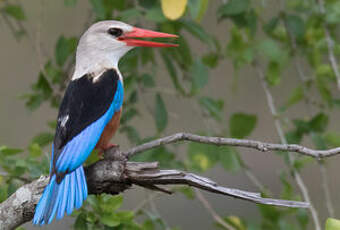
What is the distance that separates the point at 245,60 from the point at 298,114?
120 inches

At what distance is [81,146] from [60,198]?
9.8 inches

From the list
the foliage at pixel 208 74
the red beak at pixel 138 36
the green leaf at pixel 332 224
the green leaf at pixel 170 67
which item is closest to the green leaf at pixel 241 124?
the foliage at pixel 208 74

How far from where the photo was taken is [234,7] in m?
3.89

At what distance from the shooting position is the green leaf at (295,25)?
13.7 ft

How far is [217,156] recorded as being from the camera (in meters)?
3.82

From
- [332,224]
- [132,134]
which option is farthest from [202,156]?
[332,224]

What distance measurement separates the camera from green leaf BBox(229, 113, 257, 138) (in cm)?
377

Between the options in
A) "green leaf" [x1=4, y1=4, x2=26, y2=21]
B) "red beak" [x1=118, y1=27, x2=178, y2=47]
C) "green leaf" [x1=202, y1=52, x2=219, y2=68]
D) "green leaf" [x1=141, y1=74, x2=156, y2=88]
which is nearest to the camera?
"red beak" [x1=118, y1=27, x2=178, y2=47]

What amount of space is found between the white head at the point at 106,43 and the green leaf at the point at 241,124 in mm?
642

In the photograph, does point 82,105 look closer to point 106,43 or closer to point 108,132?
point 108,132

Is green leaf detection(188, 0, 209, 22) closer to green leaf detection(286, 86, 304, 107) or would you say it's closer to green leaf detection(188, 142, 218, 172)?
green leaf detection(188, 142, 218, 172)

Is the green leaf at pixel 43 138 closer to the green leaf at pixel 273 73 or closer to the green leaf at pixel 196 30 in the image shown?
the green leaf at pixel 196 30

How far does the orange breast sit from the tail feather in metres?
0.33

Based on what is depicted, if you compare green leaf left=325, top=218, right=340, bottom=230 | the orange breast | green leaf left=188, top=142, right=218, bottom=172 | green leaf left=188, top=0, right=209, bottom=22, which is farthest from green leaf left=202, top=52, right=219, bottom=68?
green leaf left=325, top=218, right=340, bottom=230
